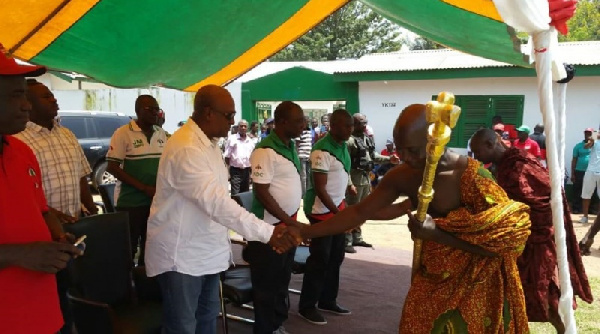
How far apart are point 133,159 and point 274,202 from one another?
162 centimetres

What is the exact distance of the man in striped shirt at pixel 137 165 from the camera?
4387 mm

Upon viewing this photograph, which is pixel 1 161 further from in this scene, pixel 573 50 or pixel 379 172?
pixel 573 50

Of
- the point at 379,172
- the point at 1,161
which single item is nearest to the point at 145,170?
the point at 1,161

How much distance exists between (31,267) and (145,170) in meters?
2.82

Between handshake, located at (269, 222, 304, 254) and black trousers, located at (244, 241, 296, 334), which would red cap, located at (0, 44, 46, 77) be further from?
black trousers, located at (244, 241, 296, 334)

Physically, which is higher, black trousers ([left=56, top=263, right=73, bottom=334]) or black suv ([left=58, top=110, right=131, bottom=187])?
black suv ([left=58, top=110, right=131, bottom=187])

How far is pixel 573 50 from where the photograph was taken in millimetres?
11680

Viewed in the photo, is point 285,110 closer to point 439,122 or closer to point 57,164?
point 57,164

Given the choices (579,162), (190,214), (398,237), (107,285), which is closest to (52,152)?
(107,285)

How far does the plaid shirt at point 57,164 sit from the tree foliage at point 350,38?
38594mm

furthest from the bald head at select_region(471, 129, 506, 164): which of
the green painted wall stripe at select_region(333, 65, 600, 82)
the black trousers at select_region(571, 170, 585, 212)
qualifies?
the green painted wall stripe at select_region(333, 65, 600, 82)

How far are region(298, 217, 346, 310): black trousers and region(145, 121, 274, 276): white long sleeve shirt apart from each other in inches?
61.7

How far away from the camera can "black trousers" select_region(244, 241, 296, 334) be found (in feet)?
11.3

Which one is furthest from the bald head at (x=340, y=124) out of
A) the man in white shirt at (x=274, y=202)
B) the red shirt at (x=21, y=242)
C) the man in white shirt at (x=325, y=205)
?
the red shirt at (x=21, y=242)
